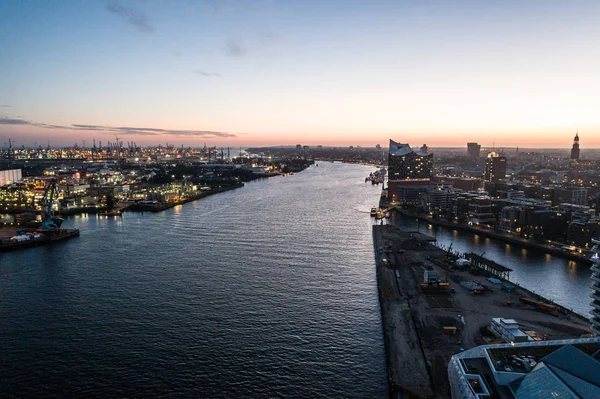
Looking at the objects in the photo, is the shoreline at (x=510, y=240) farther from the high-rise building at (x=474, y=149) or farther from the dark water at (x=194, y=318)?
the high-rise building at (x=474, y=149)

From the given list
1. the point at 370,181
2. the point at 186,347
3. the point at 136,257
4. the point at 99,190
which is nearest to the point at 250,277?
the point at 186,347

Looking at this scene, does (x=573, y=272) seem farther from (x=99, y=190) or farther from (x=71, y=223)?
(x=99, y=190)

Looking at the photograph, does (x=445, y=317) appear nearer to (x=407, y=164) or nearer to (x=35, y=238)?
(x=35, y=238)

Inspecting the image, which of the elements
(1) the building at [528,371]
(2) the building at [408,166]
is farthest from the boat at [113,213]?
(1) the building at [528,371]

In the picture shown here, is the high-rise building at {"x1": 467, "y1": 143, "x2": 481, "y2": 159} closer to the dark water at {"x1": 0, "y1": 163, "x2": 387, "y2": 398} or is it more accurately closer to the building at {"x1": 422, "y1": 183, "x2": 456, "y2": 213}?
the building at {"x1": 422, "y1": 183, "x2": 456, "y2": 213}

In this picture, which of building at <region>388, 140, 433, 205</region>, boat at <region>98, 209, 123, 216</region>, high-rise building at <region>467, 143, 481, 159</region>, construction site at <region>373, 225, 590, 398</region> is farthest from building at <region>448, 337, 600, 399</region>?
high-rise building at <region>467, 143, 481, 159</region>

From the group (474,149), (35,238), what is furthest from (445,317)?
(474,149)
